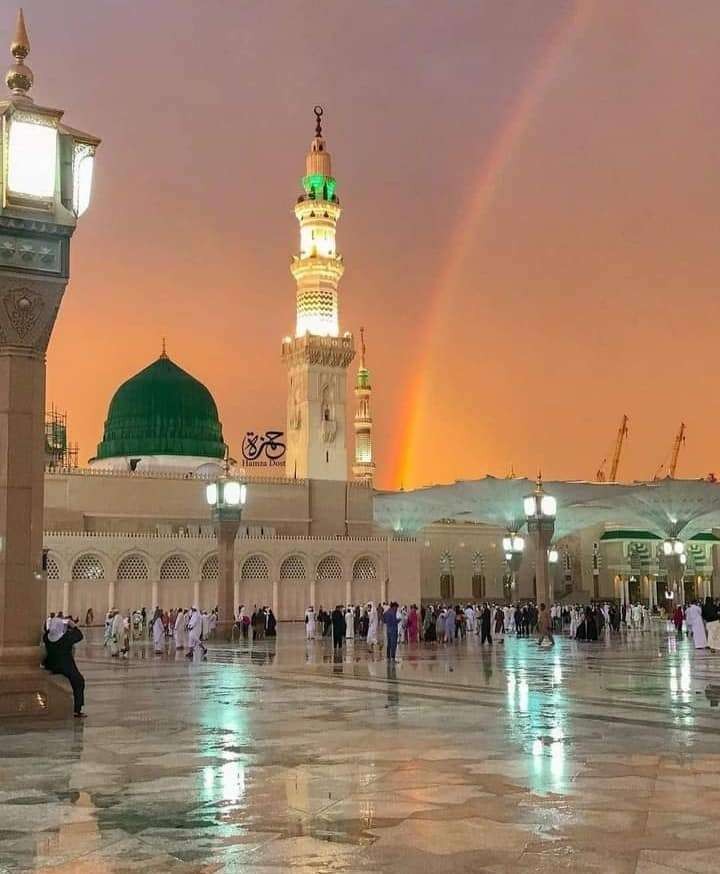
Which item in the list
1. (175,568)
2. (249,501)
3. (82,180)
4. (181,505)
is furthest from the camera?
(249,501)

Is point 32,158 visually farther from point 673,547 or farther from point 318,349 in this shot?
point 318,349

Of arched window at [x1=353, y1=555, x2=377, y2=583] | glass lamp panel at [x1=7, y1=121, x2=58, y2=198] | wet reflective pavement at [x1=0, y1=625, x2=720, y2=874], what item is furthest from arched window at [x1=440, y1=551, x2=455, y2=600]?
glass lamp panel at [x1=7, y1=121, x2=58, y2=198]

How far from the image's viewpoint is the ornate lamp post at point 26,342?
27.5 feet

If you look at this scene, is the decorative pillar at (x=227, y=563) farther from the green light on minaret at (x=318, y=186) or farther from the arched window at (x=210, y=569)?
the green light on minaret at (x=318, y=186)

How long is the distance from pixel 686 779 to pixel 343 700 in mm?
5203

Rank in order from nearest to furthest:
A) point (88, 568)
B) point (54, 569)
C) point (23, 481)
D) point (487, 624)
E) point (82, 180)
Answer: point (23, 481) < point (82, 180) < point (487, 624) < point (54, 569) < point (88, 568)

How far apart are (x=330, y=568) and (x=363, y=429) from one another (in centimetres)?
1996

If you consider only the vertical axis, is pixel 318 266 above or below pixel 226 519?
above

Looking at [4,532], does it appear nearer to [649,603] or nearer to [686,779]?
[686,779]

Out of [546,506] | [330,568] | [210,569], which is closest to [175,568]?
[210,569]

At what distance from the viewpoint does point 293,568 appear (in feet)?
138

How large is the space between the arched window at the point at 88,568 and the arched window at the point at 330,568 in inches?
354

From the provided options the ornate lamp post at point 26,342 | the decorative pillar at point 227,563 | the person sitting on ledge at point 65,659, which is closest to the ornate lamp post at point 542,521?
the decorative pillar at point 227,563

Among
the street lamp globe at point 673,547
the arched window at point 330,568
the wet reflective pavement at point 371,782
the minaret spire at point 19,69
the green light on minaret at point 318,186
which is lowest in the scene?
the wet reflective pavement at point 371,782
